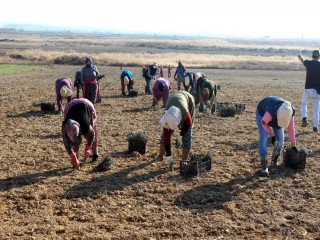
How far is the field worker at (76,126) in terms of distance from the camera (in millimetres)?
8008

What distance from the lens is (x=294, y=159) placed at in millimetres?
8953

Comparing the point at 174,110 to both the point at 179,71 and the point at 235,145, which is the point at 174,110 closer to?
the point at 235,145

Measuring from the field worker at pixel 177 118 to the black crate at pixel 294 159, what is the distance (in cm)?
203

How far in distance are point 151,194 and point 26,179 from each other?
2.47 m

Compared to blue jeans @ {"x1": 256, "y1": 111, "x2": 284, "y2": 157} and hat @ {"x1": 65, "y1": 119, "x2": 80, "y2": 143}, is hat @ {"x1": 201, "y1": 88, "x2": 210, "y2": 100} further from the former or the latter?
hat @ {"x1": 65, "y1": 119, "x2": 80, "y2": 143}

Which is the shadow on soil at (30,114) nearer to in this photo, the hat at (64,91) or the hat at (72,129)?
the hat at (64,91)

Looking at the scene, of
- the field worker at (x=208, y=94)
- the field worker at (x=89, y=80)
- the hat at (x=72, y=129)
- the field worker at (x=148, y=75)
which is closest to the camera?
the hat at (x=72, y=129)

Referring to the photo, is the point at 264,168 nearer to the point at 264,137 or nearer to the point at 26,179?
the point at 264,137

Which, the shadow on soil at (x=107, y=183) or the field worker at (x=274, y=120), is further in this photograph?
the field worker at (x=274, y=120)

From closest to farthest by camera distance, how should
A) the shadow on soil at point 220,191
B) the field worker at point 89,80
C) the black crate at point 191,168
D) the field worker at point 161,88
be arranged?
1. the shadow on soil at point 220,191
2. the black crate at point 191,168
3. the field worker at point 89,80
4. the field worker at point 161,88

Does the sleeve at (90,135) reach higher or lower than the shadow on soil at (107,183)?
higher

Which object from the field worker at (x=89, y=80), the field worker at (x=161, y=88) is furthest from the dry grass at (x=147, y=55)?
the field worker at (x=89, y=80)

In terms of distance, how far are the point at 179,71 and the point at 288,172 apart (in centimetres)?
1274

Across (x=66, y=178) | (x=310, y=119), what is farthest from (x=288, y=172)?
(x=310, y=119)
